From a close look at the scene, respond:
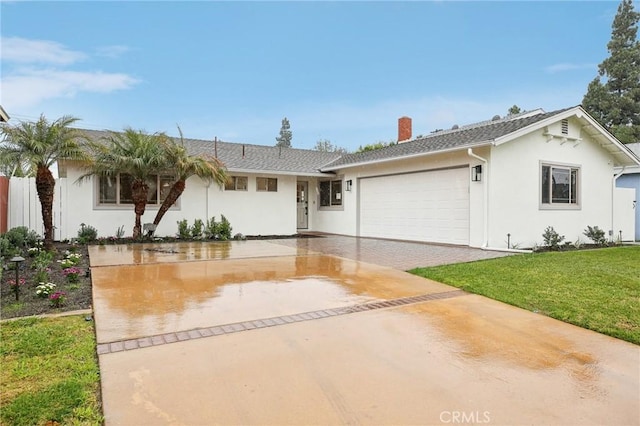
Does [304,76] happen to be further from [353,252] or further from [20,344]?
[20,344]

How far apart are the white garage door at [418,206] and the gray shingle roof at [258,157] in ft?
9.99

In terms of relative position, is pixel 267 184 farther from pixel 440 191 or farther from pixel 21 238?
pixel 21 238

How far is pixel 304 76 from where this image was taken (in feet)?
78.0

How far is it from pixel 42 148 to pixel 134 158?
262cm

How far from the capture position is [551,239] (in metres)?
11.5

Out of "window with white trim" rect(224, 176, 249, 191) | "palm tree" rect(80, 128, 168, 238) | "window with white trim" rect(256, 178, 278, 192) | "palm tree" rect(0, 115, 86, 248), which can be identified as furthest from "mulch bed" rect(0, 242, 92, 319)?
"window with white trim" rect(256, 178, 278, 192)

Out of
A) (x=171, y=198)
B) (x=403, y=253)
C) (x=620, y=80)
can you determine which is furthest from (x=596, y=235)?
(x=620, y=80)

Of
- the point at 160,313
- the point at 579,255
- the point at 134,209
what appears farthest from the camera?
the point at 134,209

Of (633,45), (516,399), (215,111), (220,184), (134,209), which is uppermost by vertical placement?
(633,45)

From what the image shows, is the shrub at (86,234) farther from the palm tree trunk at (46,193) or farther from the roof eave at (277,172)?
the roof eave at (277,172)

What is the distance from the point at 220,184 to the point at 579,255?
1084cm

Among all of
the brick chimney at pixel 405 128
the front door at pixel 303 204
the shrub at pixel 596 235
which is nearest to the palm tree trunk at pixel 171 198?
the front door at pixel 303 204

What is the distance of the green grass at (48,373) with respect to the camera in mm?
2568

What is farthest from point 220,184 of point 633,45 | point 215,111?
point 633,45
